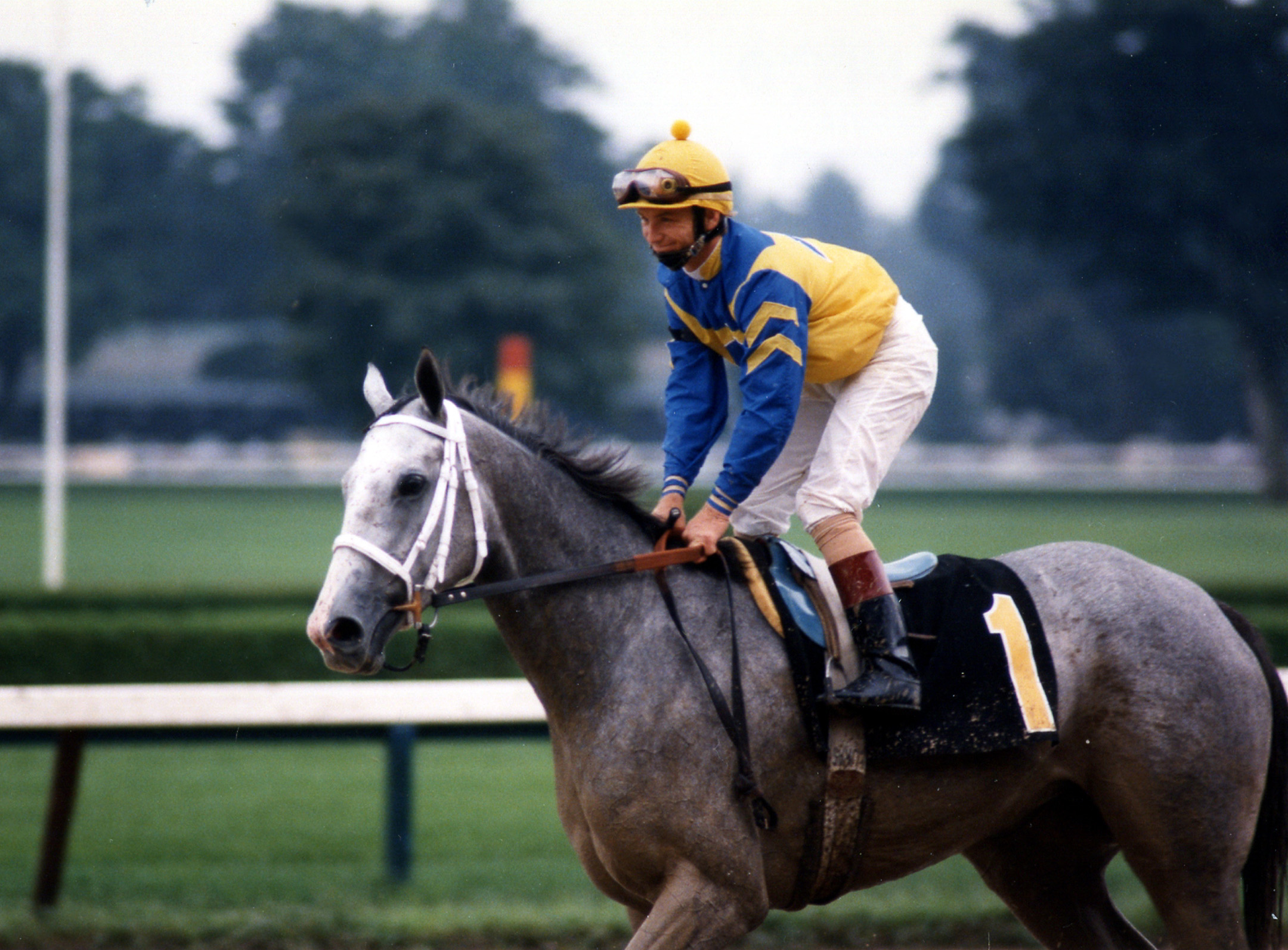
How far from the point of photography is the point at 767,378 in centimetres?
281

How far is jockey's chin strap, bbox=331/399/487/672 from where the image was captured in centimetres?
257

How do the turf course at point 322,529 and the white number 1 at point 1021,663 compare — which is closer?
the white number 1 at point 1021,663

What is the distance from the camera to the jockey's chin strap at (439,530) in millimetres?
2566

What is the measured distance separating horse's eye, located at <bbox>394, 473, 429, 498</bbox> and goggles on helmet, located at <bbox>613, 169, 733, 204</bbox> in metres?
0.72

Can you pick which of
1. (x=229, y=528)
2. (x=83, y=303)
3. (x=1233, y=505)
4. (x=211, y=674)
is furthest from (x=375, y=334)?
(x=211, y=674)

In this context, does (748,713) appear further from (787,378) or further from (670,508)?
(787,378)

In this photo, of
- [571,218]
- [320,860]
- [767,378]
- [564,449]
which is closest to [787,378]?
[767,378]

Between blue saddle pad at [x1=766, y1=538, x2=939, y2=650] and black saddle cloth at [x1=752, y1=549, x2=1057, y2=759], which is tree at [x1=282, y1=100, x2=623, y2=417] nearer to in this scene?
blue saddle pad at [x1=766, y1=538, x2=939, y2=650]

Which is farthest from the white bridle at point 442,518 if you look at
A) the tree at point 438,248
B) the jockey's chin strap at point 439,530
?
the tree at point 438,248

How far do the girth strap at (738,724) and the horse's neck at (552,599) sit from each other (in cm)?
16

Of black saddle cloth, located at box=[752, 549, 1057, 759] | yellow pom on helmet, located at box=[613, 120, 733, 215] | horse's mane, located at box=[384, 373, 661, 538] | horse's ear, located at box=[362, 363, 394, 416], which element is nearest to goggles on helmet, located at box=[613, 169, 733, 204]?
yellow pom on helmet, located at box=[613, 120, 733, 215]

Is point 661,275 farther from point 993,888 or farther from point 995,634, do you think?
point 993,888

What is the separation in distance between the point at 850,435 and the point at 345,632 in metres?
1.19

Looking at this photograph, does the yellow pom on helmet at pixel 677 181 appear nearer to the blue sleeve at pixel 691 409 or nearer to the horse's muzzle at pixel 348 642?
the blue sleeve at pixel 691 409
